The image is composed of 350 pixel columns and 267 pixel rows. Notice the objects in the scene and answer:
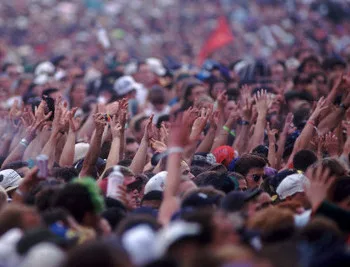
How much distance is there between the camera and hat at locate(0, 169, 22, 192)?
33.2 feet

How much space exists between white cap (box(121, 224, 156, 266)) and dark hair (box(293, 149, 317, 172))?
4.29 meters

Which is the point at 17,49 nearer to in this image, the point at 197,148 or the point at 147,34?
the point at 147,34

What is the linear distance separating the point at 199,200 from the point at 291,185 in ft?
5.76

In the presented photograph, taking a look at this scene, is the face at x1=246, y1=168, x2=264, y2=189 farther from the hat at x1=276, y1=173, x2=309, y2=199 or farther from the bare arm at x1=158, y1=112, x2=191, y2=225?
the bare arm at x1=158, y1=112, x2=191, y2=225

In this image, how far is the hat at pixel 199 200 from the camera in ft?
26.0

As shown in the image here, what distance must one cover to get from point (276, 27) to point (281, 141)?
16.4 meters

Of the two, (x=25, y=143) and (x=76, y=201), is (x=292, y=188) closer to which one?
(x=76, y=201)

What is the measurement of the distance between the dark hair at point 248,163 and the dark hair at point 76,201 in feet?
10.9

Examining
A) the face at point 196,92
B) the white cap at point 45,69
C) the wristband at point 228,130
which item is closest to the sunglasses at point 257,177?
the wristband at point 228,130

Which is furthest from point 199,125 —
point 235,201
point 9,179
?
point 235,201

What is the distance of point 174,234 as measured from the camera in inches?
249

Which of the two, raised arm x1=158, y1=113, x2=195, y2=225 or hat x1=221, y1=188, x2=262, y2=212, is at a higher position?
raised arm x1=158, y1=113, x2=195, y2=225

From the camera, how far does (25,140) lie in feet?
37.9

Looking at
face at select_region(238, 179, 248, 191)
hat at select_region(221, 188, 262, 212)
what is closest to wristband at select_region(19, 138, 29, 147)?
face at select_region(238, 179, 248, 191)
